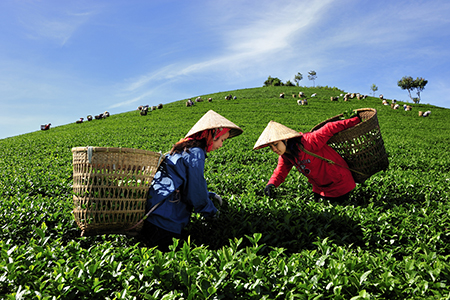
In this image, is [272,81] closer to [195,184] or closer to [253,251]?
[195,184]

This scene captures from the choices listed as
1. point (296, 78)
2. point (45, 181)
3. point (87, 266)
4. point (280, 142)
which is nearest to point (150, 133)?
point (45, 181)

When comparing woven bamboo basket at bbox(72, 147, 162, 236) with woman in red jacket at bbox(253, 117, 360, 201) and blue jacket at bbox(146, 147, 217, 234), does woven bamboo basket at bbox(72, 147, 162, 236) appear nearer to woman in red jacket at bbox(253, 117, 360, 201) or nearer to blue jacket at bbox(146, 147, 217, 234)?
blue jacket at bbox(146, 147, 217, 234)

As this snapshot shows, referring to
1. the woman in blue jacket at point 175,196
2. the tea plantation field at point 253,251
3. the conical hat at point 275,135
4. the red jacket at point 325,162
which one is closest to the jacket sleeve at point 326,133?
the red jacket at point 325,162

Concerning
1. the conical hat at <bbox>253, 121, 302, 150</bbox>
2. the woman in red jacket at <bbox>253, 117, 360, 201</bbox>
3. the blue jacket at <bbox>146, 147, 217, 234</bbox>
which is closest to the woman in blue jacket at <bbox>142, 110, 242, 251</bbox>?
the blue jacket at <bbox>146, 147, 217, 234</bbox>

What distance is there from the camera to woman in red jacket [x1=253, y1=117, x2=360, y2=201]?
3803 mm

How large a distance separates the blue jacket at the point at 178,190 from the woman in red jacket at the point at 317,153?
4.30ft

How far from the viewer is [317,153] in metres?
3.92

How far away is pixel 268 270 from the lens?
2.07 metres

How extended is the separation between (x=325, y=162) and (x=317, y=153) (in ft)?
0.67

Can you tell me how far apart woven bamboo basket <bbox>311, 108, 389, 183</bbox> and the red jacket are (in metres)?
0.11

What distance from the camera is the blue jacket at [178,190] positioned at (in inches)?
108

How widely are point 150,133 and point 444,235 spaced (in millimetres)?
15038

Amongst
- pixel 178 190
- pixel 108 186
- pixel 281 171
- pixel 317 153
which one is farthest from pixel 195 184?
pixel 317 153

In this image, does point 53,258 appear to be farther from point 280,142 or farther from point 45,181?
point 45,181
